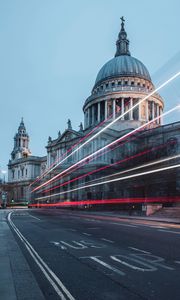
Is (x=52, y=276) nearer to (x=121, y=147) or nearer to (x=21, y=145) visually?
(x=121, y=147)

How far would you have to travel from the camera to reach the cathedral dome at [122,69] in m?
89.6

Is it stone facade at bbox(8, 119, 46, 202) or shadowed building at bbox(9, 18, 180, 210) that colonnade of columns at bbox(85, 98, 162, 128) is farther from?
stone facade at bbox(8, 119, 46, 202)

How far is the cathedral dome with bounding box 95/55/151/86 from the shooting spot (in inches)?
3527

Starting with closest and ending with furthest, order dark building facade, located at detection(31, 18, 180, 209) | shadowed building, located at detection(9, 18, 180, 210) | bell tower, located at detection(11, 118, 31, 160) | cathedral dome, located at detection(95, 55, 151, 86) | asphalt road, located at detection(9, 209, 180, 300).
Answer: asphalt road, located at detection(9, 209, 180, 300) < dark building facade, located at detection(31, 18, 180, 209) < shadowed building, located at detection(9, 18, 180, 210) < cathedral dome, located at detection(95, 55, 151, 86) < bell tower, located at detection(11, 118, 31, 160)

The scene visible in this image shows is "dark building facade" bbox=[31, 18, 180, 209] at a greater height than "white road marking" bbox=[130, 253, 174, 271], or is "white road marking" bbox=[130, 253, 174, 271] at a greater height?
"dark building facade" bbox=[31, 18, 180, 209]

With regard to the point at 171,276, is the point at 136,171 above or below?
above

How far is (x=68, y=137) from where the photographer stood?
86500 mm

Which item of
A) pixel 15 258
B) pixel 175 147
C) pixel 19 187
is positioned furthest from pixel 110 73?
pixel 15 258

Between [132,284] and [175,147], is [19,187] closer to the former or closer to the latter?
[175,147]

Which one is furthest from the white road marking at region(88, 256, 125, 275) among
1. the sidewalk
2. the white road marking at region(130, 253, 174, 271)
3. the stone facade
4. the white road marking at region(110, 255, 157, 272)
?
the stone facade

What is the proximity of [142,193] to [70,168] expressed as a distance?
28134mm

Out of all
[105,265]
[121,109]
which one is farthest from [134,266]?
[121,109]

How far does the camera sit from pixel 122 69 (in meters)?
90.6

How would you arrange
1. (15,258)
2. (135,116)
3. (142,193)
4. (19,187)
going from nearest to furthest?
1. (15,258)
2. (142,193)
3. (135,116)
4. (19,187)
